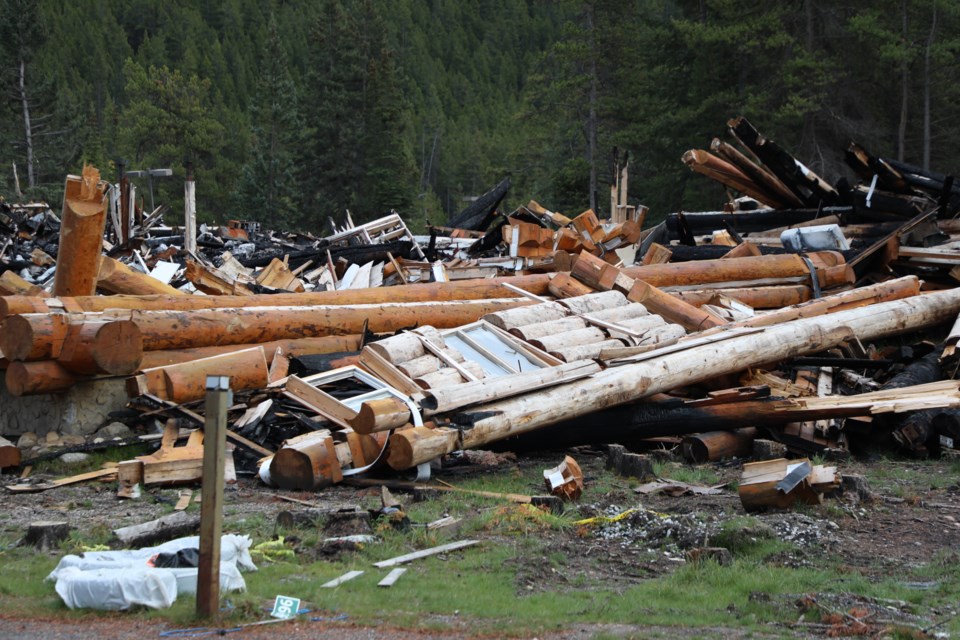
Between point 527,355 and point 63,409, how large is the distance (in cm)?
464

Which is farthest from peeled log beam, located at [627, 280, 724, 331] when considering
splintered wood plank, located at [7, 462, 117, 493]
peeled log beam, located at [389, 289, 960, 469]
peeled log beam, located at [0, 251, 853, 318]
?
splintered wood plank, located at [7, 462, 117, 493]

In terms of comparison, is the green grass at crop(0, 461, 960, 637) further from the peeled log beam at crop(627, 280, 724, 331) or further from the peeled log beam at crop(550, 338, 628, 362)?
the peeled log beam at crop(627, 280, 724, 331)

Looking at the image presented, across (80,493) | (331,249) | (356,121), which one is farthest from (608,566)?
(356,121)

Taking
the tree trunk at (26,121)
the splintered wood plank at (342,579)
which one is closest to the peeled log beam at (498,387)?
the splintered wood plank at (342,579)

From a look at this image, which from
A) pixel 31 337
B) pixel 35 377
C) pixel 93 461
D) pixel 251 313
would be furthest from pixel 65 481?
pixel 251 313

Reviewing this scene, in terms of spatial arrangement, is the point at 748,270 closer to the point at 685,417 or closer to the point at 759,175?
the point at 759,175

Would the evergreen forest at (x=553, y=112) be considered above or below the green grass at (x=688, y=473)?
above

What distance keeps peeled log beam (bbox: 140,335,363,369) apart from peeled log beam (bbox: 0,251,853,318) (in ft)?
2.35

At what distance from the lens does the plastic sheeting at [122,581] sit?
5.27 metres

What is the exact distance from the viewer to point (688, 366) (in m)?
10.7

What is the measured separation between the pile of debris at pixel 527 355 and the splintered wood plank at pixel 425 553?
1731 mm

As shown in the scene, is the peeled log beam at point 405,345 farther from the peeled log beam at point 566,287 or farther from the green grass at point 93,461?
the peeled log beam at point 566,287

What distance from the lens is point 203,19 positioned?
130 metres

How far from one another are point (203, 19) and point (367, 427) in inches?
5211
